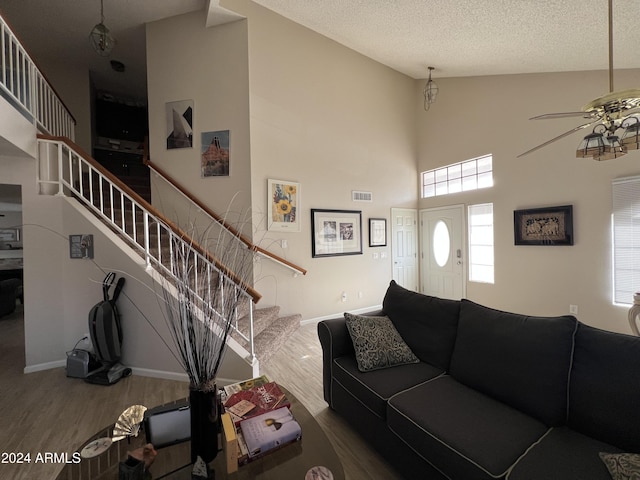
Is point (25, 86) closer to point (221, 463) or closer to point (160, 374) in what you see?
point (160, 374)

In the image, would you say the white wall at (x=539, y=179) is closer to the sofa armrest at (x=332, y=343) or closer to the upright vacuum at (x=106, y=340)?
the sofa armrest at (x=332, y=343)

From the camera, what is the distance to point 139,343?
2.77 m

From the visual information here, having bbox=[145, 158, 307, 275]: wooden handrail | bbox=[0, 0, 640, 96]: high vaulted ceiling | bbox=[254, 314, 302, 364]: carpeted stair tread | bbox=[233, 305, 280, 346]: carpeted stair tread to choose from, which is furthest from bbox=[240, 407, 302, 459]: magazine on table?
bbox=[0, 0, 640, 96]: high vaulted ceiling

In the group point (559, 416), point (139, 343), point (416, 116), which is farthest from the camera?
point (416, 116)

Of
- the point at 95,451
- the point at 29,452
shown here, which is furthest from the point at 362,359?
the point at 29,452

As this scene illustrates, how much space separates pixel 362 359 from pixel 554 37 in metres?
3.76

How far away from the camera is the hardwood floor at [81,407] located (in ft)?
5.57

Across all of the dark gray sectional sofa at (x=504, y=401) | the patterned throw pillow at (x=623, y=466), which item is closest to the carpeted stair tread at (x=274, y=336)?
the dark gray sectional sofa at (x=504, y=401)

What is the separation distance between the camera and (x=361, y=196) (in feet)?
16.6

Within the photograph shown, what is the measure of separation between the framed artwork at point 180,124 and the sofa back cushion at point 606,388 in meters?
4.62

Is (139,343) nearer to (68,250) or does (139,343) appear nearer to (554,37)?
(68,250)

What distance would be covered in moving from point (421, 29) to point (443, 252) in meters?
3.67

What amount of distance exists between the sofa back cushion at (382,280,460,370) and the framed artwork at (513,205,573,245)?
3008 mm

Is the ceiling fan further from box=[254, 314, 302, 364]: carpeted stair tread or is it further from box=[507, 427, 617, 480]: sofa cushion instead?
box=[254, 314, 302, 364]: carpeted stair tread
